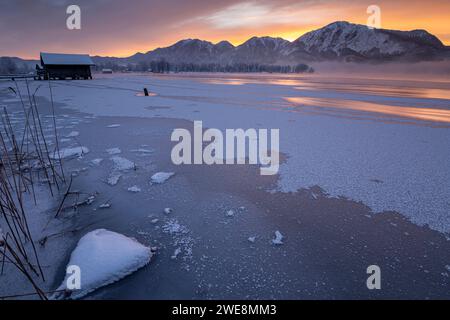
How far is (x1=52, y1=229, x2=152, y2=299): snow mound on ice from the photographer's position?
224 cm

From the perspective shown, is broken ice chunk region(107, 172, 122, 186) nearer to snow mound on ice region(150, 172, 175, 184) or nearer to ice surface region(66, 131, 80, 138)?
snow mound on ice region(150, 172, 175, 184)

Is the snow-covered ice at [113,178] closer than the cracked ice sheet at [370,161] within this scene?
No

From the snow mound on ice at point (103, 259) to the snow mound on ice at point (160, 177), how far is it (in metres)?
1.71

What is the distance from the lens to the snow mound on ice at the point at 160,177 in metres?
4.45

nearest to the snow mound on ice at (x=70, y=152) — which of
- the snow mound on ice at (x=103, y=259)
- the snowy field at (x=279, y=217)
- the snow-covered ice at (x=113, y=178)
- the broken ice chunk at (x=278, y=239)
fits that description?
the snowy field at (x=279, y=217)

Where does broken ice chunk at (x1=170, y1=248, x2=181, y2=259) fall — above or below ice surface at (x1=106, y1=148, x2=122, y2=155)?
below

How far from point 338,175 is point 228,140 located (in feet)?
10.4

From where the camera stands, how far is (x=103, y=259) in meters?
2.44

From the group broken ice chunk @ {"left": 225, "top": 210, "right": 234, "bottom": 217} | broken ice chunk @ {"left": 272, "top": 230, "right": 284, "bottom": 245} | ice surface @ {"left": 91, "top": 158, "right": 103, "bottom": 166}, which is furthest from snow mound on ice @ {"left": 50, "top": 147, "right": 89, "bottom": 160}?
broken ice chunk @ {"left": 272, "top": 230, "right": 284, "bottom": 245}

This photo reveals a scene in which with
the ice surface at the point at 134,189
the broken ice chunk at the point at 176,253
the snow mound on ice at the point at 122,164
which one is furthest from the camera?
the snow mound on ice at the point at 122,164

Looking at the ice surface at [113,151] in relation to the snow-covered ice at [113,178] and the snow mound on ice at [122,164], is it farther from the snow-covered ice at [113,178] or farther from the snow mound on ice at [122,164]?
the snow-covered ice at [113,178]

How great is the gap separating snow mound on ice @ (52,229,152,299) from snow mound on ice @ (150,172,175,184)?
1712 mm
